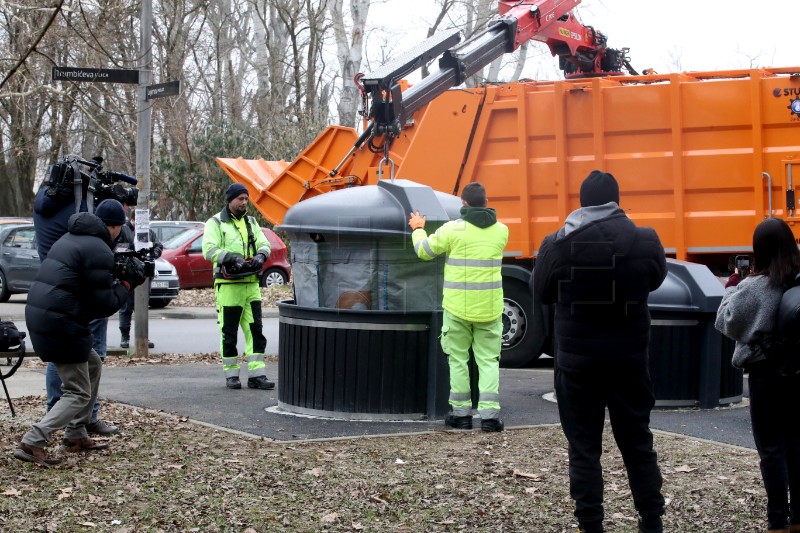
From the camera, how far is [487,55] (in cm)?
1286

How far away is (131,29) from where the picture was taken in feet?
85.6

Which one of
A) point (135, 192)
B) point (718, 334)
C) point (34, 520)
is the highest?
point (135, 192)

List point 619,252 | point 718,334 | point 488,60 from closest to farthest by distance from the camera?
1. point 619,252
2. point 718,334
3. point 488,60

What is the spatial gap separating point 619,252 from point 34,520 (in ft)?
10.0

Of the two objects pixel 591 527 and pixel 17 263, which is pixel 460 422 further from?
pixel 17 263

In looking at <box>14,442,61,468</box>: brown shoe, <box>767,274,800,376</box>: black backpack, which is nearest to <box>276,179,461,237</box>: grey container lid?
<box>14,442,61,468</box>: brown shoe

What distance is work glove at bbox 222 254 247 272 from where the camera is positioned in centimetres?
945

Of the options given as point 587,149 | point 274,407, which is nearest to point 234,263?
point 274,407

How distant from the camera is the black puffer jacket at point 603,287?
5023mm

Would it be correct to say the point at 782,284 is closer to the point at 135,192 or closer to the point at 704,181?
the point at 135,192

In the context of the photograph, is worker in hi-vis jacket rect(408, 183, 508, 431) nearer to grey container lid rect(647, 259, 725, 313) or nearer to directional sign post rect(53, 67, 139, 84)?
grey container lid rect(647, 259, 725, 313)

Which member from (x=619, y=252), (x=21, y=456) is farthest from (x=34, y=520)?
(x=619, y=252)

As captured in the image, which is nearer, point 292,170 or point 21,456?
point 21,456

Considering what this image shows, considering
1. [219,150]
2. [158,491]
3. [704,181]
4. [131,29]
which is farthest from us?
A: [219,150]
